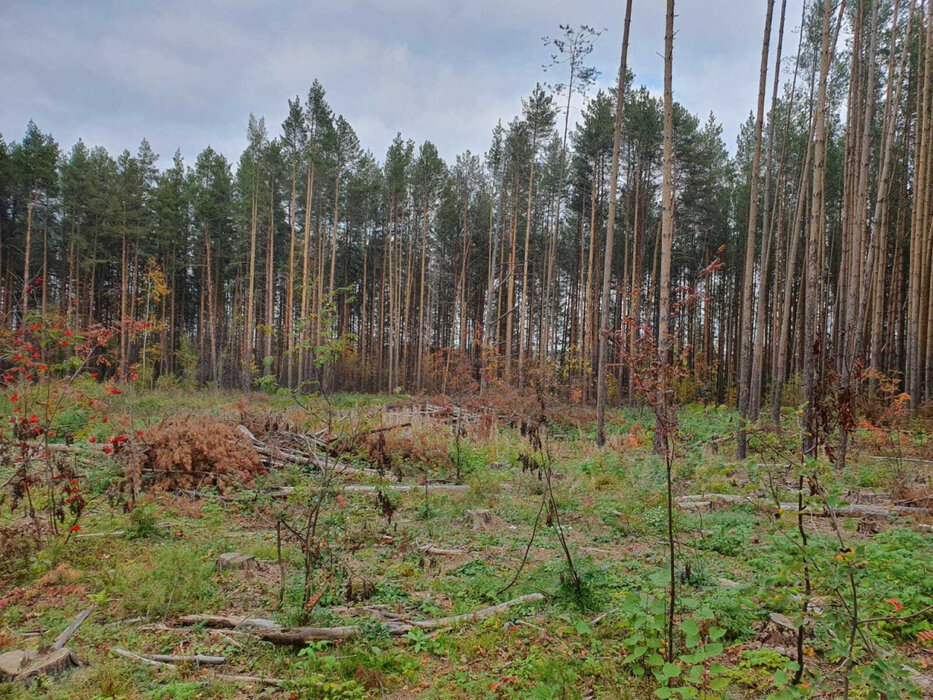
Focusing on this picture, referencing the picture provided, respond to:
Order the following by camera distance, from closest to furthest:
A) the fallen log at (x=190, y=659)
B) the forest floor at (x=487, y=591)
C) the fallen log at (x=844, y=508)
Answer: the forest floor at (x=487, y=591) → the fallen log at (x=190, y=659) → the fallen log at (x=844, y=508)

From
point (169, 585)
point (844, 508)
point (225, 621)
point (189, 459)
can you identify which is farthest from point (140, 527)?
point (844, 508)

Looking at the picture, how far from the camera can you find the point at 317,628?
128 inches

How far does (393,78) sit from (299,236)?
39.8 feet

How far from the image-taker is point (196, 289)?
117 ft

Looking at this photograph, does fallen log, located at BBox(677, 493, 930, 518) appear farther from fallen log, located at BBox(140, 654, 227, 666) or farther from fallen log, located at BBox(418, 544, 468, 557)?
fallen log, located at BBox(140, 654, 227, 666)

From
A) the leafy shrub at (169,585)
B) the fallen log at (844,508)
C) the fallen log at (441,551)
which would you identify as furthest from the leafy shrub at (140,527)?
the fallen log at (844,508)

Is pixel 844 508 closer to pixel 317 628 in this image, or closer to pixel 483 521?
pixel 483 521

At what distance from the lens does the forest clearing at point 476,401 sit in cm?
296

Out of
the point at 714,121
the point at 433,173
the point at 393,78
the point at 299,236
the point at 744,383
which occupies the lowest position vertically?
the point at 744,383

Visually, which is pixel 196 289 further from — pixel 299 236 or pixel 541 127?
pixel 541 127

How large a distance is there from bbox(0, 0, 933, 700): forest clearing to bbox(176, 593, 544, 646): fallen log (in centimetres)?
3

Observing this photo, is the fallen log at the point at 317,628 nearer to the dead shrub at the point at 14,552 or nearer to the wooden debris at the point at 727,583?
the wooden debris at the point at 727,583

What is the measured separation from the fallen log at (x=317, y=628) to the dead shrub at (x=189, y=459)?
3598 mm

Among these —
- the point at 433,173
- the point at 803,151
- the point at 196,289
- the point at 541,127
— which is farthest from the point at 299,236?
the point at 803,151
